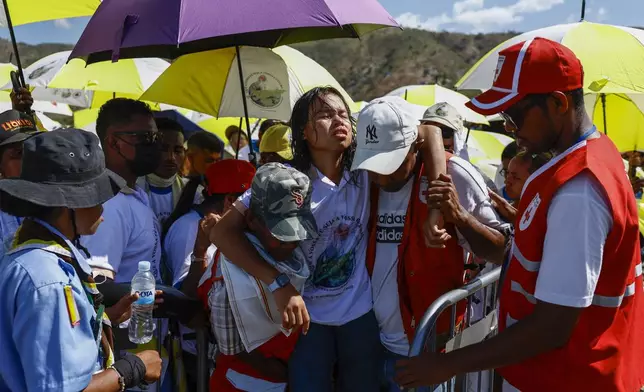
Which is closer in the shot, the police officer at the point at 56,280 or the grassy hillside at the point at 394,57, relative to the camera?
the police officer at the point at 56,280

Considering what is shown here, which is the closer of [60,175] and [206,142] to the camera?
[60,175]

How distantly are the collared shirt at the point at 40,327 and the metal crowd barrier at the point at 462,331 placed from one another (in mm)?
1285

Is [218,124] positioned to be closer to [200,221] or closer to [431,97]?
[431,97]

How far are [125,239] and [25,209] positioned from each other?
4.07 ft

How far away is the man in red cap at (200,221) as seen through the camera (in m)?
3.77

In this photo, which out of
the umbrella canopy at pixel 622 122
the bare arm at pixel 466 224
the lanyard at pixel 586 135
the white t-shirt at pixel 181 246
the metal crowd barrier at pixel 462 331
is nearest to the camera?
the lanyard at pixel 586 135

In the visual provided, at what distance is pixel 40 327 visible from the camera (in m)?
2.07

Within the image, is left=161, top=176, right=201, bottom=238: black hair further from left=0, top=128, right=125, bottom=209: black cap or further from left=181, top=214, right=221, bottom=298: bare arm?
left=0, top=128, right=125, bottom=209: black cap

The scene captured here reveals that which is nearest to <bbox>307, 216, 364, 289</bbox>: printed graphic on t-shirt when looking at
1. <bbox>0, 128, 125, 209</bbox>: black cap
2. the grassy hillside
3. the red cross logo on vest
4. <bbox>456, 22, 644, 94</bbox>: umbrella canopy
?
the red cross logo on vest

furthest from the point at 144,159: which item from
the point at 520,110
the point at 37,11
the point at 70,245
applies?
the point at 520,110

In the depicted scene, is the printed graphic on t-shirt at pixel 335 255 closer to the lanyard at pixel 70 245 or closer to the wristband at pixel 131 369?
the wristband at pixel 131 369

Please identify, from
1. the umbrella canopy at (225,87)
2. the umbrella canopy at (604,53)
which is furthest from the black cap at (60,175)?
the umbrella canopy at (604,53)

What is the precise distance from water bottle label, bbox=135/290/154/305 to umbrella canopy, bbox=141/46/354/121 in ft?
8.62

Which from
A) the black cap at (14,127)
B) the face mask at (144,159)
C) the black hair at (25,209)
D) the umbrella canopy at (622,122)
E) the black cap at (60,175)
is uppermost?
the black cap at (60,175)
